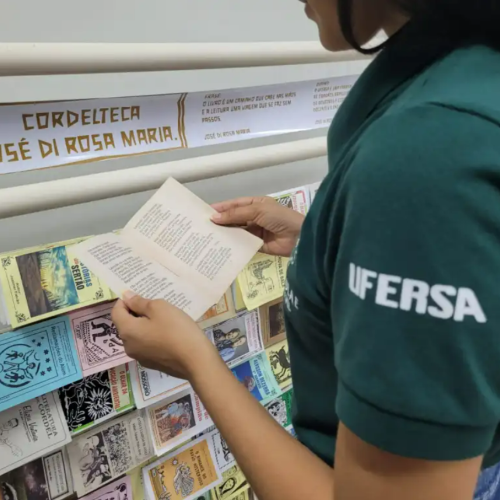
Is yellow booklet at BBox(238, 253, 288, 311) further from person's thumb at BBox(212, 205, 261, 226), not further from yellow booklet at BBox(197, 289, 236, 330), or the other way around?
person's thumb at BBox(212, 205, 261, 226)

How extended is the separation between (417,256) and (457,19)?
0.48 ft

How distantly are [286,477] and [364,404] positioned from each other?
0.44ft

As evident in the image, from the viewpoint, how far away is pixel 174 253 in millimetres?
610

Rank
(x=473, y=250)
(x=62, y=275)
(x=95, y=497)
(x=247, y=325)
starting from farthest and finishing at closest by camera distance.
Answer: (x=247, y=325) → (x=95, y=497) → (x=62, y=275) → (x=473, y=250)

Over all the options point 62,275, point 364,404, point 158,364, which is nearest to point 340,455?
point 364,404

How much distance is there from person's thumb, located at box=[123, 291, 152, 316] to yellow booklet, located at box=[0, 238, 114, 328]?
0.10m

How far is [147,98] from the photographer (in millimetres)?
640

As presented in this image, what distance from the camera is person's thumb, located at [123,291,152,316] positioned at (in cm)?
52

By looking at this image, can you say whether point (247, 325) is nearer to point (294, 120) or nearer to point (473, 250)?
point (294, 120)

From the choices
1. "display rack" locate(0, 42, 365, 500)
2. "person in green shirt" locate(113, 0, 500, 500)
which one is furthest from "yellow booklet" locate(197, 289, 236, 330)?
"person in green shirt" locate(113, 0, 500, 500)

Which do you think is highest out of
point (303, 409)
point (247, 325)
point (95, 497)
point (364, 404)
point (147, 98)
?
point (147, 98)

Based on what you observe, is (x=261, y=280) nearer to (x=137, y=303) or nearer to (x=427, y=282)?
(x=137, y=303)

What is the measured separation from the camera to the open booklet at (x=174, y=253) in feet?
1.87

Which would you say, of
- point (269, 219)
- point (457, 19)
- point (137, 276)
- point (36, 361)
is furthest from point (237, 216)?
point (457, 19)
